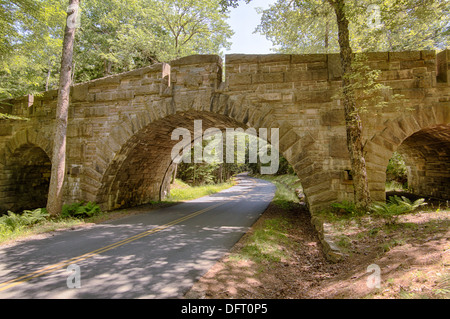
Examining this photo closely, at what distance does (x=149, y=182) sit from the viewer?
1494 centimetres

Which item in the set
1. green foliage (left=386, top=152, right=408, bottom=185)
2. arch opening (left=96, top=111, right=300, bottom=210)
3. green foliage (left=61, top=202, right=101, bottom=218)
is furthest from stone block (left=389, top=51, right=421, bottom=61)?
green foliage (left=61, top=202, right=101, bottom=218)

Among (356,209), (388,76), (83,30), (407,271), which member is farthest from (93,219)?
(83,30)

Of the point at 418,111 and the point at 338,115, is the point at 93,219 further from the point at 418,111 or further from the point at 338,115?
the point at 418,111

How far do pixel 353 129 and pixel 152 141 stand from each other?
9.09 meters

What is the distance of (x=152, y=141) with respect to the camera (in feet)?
40.9

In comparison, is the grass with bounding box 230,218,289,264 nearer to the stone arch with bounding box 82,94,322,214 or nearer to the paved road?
the paved road

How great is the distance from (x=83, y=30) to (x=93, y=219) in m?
21.4

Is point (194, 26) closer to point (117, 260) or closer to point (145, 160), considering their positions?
point (145, 160)

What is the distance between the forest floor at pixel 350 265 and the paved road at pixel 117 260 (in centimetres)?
59

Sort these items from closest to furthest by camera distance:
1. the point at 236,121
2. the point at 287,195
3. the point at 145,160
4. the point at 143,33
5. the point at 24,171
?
the point at 236,121 < the point at 145,160 < the point at 24,171 < the point at 287,195 < the point at 143,33

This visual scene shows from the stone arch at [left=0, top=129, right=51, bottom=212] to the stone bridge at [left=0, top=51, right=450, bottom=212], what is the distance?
52mm

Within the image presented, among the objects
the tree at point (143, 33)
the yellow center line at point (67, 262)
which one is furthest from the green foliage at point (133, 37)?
the yellow center line at point (67, 262)

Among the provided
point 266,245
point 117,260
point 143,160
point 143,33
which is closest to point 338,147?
point 266,245
